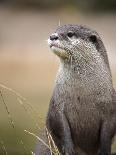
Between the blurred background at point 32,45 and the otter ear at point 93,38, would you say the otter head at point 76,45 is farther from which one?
the blurred background at point 32,45

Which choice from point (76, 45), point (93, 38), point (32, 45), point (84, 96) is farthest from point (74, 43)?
point (32, 45)

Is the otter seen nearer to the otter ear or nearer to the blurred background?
the otter ear

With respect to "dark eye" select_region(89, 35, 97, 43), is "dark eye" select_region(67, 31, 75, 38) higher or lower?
higher

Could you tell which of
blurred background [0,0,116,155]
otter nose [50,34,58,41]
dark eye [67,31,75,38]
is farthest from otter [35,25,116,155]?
blurred background [0,0,116,155]

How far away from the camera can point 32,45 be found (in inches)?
626

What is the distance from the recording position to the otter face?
6.61 metres

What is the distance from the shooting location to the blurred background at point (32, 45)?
12117 mm

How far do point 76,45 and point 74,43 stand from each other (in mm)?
26

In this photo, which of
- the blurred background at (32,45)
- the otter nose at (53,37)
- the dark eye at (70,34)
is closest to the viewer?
the otter nose at (53,37)

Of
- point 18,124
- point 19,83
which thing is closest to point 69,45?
point 18,124

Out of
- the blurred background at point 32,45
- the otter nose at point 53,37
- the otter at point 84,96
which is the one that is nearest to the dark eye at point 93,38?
the otter at point 84,96

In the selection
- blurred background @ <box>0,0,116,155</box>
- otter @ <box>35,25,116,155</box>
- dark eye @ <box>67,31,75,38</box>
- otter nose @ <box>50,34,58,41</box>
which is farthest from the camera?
blurred background @ <box>0,0,116,155</box>

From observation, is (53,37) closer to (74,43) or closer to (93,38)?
(74,43)

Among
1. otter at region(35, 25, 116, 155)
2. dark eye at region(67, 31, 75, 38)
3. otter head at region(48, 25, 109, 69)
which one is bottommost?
otter at region(35, 25, 116, 155)
